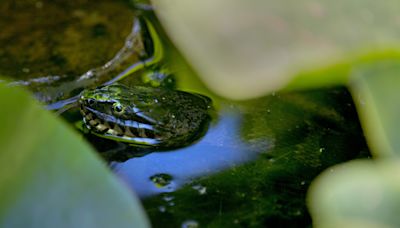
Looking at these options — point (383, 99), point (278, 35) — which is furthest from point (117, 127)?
point (383, 99)

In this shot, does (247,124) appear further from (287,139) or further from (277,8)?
(277,8)

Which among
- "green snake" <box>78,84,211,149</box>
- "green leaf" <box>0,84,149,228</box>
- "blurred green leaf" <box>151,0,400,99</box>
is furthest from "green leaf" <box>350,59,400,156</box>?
"green snake" <box>78,84,211,149</box>

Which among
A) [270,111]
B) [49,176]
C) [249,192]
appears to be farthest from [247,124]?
[49,176]

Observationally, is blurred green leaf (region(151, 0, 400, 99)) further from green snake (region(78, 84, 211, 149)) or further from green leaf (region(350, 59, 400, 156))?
green snake (region(78, 84, 211, 149))

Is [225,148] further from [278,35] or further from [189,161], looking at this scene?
[278,35]

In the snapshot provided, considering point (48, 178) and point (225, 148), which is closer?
point (48, 178)

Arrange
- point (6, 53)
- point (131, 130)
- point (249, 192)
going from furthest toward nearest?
point (6, 53) < point (131, 130) < point (249, 192)
